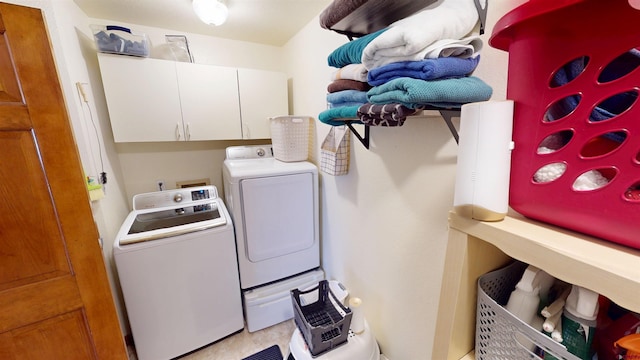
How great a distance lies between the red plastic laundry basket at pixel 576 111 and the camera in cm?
30

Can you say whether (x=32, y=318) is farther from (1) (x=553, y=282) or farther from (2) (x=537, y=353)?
(1) (x=553, y=282)

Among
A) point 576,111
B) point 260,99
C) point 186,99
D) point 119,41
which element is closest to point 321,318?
point 576,111

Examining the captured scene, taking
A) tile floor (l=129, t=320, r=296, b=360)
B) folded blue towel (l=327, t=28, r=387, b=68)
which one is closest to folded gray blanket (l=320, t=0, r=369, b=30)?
folded blue towel (l=327, t=28, r=387, b=68)

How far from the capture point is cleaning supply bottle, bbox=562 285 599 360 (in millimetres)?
438

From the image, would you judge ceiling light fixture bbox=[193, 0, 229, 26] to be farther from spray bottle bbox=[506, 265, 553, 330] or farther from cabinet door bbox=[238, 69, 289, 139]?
spray bottle bbox=[506, 265, 553, 330]

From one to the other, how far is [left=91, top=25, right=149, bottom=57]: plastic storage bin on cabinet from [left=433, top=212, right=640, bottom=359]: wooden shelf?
2351 mm

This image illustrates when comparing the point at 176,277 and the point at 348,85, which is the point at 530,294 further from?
the point at 176,277

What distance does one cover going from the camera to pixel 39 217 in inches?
39.4

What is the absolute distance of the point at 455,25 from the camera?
0.71 meters

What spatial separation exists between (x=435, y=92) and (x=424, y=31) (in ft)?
0.60

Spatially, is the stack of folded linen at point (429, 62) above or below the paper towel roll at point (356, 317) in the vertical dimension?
above

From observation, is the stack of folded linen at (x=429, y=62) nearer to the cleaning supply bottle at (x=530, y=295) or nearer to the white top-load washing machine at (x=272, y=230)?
the cleaning supply bottle at (x=530, y=295)

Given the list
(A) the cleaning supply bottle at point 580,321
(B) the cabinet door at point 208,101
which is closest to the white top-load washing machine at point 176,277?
(B) the cabinet door at point 208,101

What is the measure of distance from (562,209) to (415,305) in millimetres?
1072
